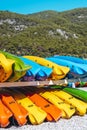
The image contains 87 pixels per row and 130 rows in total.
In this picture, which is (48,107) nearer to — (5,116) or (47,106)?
(47,106)

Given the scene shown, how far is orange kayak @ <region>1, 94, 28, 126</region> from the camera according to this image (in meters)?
7.29

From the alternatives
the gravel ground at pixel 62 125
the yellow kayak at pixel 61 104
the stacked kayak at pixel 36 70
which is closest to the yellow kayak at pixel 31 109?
the gravel ground at pixel 62 125

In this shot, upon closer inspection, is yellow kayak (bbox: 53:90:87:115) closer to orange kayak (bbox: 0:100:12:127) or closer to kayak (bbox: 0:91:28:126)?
kayak (bbox: 0:91:28:126)

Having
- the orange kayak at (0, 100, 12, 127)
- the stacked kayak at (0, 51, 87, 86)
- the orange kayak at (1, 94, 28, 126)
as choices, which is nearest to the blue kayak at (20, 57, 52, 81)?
the stacked kayak at (0, 51, 87, 86)

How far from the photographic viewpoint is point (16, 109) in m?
7.60

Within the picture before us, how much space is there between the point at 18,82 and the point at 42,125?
1.37 m

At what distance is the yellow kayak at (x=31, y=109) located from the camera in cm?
750

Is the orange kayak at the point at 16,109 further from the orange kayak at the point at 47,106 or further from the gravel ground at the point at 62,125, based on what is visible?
the orange kayak at the point at 47,106

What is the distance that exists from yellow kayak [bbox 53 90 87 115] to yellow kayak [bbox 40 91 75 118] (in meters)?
0.15

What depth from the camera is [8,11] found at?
9262 cm

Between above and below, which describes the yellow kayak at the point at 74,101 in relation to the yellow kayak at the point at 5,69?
below

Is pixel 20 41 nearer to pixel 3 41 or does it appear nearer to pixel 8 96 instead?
pixel 3 41

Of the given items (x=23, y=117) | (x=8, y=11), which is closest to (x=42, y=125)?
(x=23, y=117)

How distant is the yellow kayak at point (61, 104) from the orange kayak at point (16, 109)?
104 centimetres
